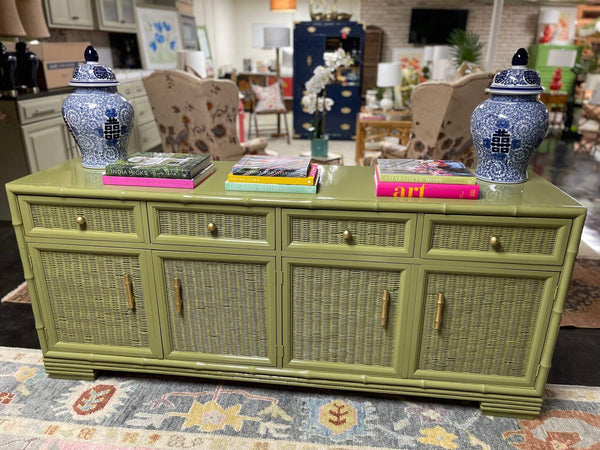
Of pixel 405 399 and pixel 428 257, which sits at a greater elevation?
pixel 428 257

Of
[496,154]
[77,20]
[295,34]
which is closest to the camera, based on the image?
[496,154]

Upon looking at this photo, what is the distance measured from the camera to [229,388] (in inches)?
70.6

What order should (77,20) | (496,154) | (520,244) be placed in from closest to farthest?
(520,244)
(496,154)
(77,20)

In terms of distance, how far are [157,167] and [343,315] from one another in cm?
82

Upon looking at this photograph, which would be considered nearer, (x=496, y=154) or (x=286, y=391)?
(x=496, y=154)

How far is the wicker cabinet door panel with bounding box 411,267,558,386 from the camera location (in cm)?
148

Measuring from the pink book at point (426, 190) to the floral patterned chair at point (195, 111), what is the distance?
1772 mm

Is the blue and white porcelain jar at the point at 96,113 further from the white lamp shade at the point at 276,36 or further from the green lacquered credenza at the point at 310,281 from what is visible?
the white lamp shade at the point at 276,36

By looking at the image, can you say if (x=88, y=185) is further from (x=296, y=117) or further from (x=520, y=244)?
(x=296, y=117)

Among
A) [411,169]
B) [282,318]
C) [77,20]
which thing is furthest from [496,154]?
[77,20]

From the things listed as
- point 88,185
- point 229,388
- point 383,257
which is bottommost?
point 229,388

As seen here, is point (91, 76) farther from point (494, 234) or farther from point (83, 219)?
point (494, 234)

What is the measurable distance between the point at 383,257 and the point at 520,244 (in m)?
0.42

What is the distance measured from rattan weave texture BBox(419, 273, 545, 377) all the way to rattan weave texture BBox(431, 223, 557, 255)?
101mm
